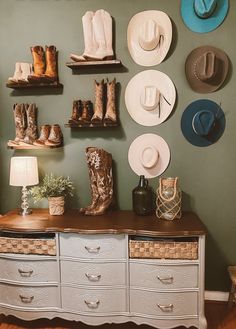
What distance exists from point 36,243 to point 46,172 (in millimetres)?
718

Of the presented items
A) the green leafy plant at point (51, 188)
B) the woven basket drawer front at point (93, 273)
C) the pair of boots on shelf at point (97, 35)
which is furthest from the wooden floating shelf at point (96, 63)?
the woven basket drawer front at point (93, 273)

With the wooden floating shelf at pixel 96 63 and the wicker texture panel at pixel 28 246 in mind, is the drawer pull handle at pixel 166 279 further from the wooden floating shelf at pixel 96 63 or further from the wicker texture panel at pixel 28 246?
the wooden floating shelf at pixel 96 63

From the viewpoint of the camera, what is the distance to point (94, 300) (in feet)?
6.52

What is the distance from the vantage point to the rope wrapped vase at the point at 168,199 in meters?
2.13

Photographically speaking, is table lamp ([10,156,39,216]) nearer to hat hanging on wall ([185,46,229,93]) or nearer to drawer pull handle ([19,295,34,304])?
drawer pull handle ([19,295,34,304])

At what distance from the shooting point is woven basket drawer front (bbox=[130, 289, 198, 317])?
192 cm

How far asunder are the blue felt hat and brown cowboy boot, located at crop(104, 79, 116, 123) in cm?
75

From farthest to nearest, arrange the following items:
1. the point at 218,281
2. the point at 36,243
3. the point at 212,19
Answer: the point at 218,281, the point at 212,19, the point at 36,243

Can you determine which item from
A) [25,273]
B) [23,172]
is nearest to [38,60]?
[23,172]

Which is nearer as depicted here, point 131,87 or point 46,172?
point 131,87

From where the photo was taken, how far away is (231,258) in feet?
7.80

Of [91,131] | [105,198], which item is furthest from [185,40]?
[105,198]

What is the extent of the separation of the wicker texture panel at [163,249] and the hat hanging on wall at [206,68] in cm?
119

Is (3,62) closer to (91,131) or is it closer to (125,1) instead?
(91,131)
